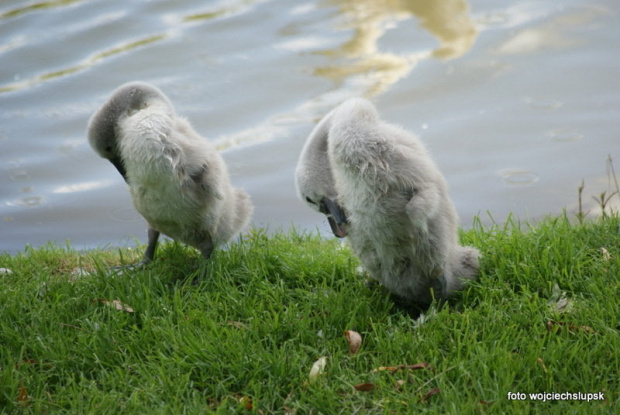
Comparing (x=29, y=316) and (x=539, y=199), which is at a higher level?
(x=29, y=316)

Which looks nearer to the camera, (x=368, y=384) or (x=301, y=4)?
(x=368, y=384)

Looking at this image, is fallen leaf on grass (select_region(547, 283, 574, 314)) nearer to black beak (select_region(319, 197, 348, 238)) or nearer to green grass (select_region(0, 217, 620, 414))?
green grass (select_region(0, 217, 620, 414))

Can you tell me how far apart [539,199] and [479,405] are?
4455 millimetres

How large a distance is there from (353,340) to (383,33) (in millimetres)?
7373

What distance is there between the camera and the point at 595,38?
410 inches

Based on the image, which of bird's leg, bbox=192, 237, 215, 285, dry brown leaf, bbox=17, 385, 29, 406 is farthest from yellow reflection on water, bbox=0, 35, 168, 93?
dry brown leaf, bbox=17, 385, 29, 406

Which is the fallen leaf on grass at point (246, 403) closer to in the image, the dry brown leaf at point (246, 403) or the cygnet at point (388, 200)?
the dry brown leaf at point (246, 403)

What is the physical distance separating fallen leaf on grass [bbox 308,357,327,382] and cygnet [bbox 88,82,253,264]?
1.70 m

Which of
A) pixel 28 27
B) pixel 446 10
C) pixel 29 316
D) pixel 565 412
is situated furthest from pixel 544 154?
pixel 28 27

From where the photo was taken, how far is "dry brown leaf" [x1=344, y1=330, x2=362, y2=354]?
4559 mm

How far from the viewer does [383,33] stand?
11180 millimetres

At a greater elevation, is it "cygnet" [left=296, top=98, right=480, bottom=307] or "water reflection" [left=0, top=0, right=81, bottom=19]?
"water reflection" [left=0, top=0, right=81, bottom=19]

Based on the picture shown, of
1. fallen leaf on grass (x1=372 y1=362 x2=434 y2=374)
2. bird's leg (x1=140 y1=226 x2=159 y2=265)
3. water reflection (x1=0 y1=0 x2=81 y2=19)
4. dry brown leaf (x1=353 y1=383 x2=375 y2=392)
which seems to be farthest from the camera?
water reflection (x1=0 y1=0 x2=81 y2=19)

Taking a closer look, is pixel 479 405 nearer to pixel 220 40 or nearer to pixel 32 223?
pixel 32 223
